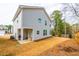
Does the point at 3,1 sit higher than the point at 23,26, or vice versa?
the point at 3,1

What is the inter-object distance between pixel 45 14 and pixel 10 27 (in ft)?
2.00

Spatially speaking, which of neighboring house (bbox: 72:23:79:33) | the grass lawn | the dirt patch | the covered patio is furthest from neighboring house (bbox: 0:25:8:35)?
neighboring house (bbox: 72:23:79:33)

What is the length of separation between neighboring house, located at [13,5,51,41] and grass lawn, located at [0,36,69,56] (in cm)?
10

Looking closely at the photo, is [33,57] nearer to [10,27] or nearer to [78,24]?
[10,27]

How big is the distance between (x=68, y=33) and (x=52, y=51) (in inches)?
15.5

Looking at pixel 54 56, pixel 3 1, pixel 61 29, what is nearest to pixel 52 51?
pixel 54 56

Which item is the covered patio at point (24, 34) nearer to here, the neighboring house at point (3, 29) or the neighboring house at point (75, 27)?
the neighboring house at point (3, 29)

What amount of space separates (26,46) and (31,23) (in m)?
0.38

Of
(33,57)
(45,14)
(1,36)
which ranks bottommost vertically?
(33,57)

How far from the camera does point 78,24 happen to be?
16.1 ft

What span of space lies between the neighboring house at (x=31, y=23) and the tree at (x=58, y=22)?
111 mm

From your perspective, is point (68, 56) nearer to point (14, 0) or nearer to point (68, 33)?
A: point (68, 33)

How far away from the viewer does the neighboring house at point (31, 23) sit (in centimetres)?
484

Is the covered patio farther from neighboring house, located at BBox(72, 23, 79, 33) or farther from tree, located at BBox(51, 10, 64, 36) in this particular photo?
neighboring house, located at BBox(72, 23, 79, 33)
